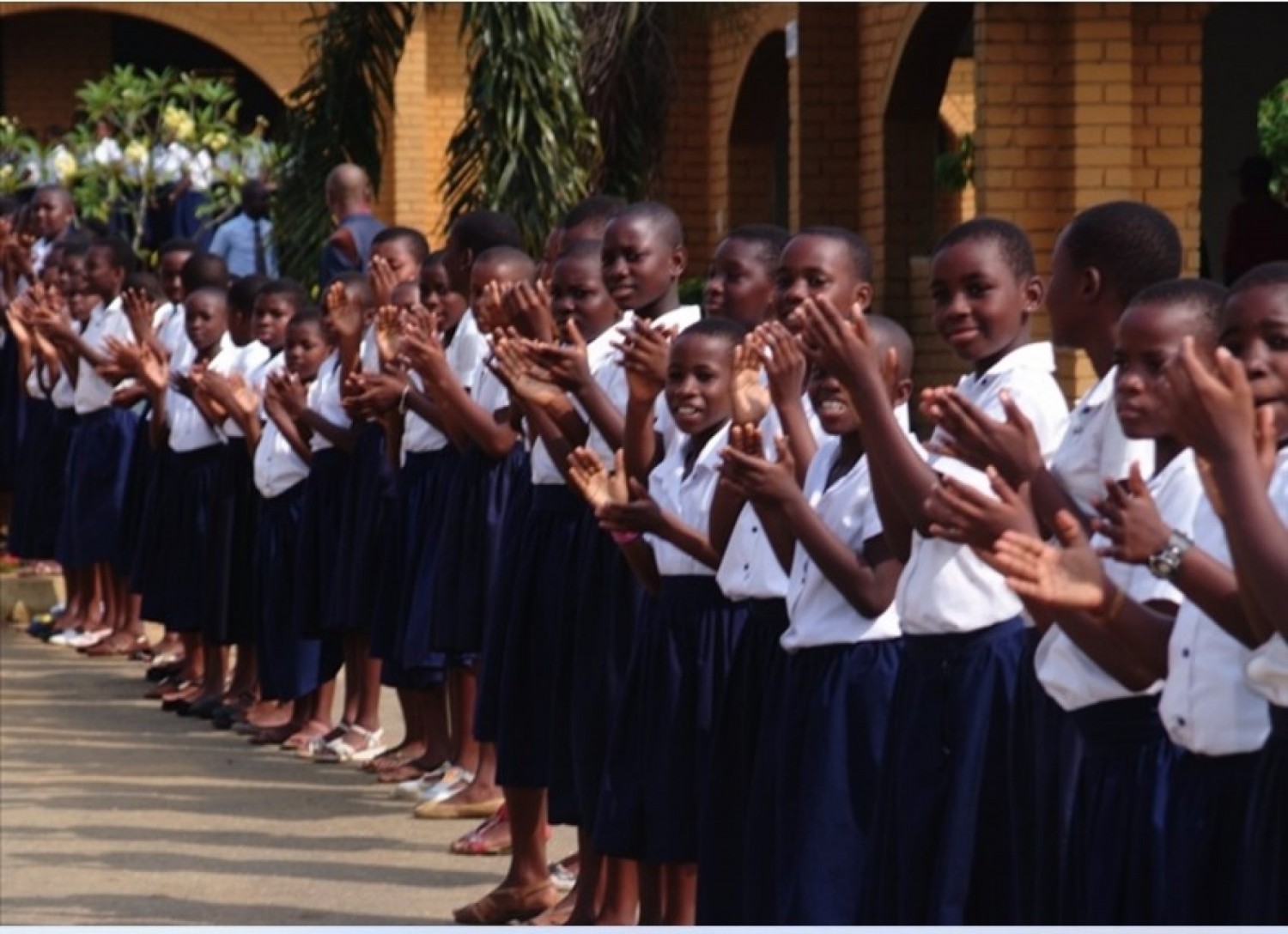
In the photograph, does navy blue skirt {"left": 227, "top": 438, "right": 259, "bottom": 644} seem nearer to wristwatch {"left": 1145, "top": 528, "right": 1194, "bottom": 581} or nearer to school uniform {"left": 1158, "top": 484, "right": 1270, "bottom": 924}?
A: school uniform {"left": 1158, "top": 484, "right": 1270, "bottom": 924}

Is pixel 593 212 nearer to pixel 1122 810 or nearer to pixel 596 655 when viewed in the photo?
pixel 596 655

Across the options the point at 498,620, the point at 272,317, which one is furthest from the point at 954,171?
the point at 498,620

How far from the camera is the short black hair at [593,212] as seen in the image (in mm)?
7504

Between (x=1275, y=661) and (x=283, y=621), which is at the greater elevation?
(x=1275, y=661)

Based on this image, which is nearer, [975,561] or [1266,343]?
[1266,343]

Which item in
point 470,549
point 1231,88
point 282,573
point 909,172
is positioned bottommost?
point 282,573

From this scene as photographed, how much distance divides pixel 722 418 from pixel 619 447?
52 centimetres

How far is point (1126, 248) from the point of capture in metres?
4.80

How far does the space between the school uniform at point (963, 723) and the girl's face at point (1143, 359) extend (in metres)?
0.59

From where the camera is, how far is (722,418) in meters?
6.09

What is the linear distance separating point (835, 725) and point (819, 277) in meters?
0.91

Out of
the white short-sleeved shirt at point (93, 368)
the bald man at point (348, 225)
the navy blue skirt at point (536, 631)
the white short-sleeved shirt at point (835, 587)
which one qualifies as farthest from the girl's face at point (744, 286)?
the white short-sleeved shirt at point (93, 368)

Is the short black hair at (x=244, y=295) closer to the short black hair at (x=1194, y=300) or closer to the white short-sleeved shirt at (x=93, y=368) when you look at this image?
the white short-sleeved shirt at (x=93, y=368)

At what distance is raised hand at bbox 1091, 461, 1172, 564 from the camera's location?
3.81 meters
